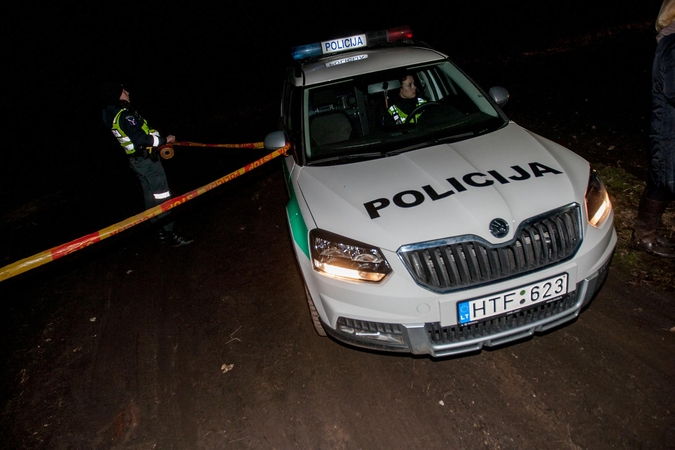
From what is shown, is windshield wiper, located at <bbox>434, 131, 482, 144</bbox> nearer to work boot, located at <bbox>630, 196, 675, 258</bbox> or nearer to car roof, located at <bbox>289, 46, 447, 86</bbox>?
car roof, located at <bbox>289, 46, 447, 86</bbox>

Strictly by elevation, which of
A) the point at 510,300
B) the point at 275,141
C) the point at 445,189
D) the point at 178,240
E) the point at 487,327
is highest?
the point at 275,141

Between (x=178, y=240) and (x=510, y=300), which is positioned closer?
(x=510, y=300)

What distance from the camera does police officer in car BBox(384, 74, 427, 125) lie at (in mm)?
4387

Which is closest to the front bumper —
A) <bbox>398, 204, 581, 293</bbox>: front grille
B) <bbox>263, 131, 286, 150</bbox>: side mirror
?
<bbox>398, 204, 581, 293</bbox>: front grille

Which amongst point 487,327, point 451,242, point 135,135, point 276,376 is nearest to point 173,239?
point 135,135

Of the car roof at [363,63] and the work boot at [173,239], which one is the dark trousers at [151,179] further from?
the car roof at [363,63]

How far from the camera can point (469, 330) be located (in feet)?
8.68

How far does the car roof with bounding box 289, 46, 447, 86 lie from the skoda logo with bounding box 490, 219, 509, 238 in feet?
6.78

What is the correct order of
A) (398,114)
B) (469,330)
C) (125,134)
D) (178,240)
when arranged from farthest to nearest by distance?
(178,240) < (125,134) < (398,114) < (469,330)

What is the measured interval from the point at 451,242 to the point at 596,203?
1.09 meters

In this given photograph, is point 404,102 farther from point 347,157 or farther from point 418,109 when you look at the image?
point 347,157

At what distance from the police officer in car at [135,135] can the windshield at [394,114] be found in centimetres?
176

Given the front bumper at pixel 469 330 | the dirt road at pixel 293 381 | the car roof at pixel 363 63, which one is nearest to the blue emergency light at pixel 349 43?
the car roof at pixel 363 63

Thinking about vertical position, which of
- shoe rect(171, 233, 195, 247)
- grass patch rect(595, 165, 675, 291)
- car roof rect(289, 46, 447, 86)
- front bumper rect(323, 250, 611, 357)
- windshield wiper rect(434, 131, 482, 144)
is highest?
car roof rect(289, 46, 447, 86)
